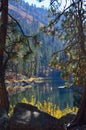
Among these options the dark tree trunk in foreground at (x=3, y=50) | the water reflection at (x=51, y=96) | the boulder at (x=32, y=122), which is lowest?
the water reflection at (x=51, y=96)

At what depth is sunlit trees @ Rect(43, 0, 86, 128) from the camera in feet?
37.5

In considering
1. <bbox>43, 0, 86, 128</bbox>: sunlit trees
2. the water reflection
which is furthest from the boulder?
the water reflection

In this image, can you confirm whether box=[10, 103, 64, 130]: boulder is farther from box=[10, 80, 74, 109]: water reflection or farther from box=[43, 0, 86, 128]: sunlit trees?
box=[10, 80, 74, 109]: water reflection

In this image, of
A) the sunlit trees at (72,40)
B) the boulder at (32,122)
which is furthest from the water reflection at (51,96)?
the boulder at (32,122)

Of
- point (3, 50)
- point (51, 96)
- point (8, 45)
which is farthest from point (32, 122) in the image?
point (51, 96)

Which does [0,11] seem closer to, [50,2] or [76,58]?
[50,2]

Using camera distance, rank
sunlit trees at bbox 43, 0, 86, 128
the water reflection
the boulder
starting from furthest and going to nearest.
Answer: the water reflection, sunlit trees at bbox 43, 0, 86, 128, the boulder

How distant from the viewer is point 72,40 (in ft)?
41.8

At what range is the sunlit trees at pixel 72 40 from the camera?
11.4 meters

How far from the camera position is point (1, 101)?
472 inches

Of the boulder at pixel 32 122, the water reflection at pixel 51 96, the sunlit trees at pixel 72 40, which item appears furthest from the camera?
the water reflection at pixel 51 96

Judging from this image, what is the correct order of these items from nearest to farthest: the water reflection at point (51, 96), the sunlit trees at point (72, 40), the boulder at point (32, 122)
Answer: the boulder at point (32, 122), the sunlit trees at point (72, 40), the water reflection at point (51, 96)

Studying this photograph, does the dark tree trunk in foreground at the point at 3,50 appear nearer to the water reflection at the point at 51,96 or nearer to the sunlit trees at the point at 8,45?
the sunlit trees at the point at 8,45

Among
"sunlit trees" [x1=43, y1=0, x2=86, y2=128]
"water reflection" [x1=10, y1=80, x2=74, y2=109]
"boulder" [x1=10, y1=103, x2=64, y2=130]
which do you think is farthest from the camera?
"water reflection" [x1=10, y1=80, x2=74, y2=109]
